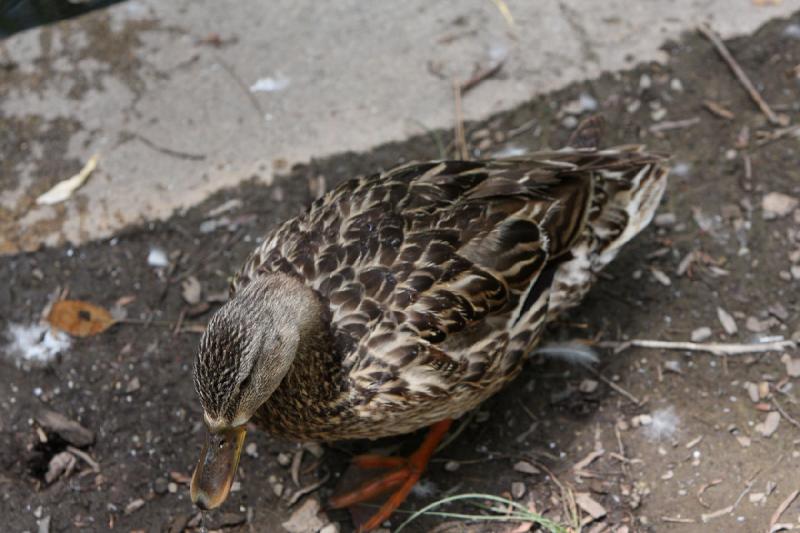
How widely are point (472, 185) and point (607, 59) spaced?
65.5 inches

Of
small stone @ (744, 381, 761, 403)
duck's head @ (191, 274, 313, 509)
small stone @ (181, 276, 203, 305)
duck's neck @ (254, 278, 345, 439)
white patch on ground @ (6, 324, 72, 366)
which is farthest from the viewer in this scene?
small stone @ (181, 276, 203, 305)

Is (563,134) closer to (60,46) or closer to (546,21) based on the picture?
(546,21)

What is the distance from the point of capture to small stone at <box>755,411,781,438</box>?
138 inches

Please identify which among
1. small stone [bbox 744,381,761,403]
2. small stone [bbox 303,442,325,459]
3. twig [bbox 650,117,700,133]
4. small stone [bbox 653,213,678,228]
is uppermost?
twig [bbox 650,117,700,133]

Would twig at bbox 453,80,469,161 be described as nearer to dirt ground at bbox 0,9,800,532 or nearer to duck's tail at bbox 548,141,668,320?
dirt ground at bbox 0,9,800,532

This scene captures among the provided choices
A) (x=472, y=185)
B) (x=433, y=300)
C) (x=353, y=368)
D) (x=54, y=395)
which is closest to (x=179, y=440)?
(x=54, y=395)

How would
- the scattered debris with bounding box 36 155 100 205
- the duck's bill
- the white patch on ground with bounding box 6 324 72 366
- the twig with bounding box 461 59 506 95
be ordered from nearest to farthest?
the duck's bill
the white patch on ground with bounding box 6 324 72 366
the scattered debris with bounding box 36 155 100 205
the twig with bounding box 461 59 506 95

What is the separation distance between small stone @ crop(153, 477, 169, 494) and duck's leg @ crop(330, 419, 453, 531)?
652 millimetres

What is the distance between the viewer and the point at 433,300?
3129mm

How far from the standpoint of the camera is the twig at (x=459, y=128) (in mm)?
4418

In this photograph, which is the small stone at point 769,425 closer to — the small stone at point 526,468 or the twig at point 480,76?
the small stone at point 526,468

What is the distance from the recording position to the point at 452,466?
11.9ft

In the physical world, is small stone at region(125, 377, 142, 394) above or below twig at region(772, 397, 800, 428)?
below

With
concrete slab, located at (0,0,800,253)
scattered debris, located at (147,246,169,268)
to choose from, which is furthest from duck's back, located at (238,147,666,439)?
concrete slab, located at (0,0,800,253)
